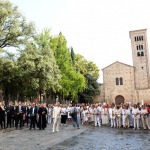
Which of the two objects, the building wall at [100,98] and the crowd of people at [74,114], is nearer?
the crowd of people at [74,114]

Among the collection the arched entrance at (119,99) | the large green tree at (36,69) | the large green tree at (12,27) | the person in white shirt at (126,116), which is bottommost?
the person in white shirt at (126,116)

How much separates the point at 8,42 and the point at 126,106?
65.0ft

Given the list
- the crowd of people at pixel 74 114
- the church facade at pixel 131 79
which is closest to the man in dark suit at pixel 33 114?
the crowd of people at pixel 74 114

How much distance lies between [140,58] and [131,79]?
6211 millimetres

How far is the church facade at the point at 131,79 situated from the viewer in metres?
56.6

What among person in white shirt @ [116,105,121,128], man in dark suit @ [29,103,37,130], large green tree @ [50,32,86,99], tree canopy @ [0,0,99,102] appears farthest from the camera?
large green tree @ [50,32,86,99]

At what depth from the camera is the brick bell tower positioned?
57.3 m

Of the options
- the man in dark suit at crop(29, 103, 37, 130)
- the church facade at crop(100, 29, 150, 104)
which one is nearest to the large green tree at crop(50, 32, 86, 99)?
the church facade at crop(100, 29, 150, 104)

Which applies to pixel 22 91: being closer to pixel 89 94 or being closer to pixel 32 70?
pixel 32 70

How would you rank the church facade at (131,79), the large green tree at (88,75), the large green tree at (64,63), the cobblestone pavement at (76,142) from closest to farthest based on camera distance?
1. the cobblestone pavement at (76,142)
2. the large green tree at (64,63)
3. the large green tree at (88,75)
4. the church facade at (131,79)

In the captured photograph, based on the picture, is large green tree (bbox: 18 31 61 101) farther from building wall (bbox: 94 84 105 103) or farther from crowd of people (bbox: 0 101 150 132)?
building wall (bbox: 94 84 105 103)

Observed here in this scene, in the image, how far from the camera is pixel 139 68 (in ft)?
191

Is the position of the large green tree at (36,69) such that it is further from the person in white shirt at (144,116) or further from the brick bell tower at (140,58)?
the brick bell tower at (140,58)

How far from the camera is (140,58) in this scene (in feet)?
193
